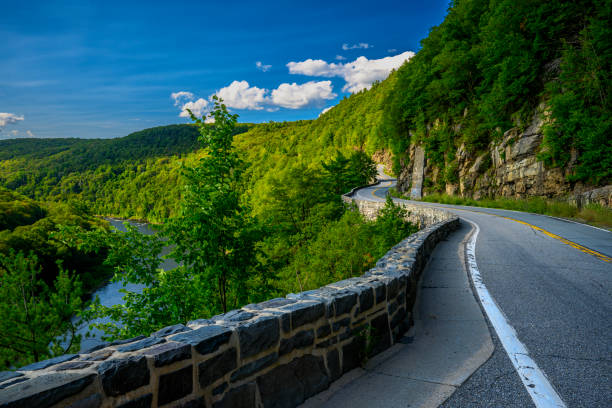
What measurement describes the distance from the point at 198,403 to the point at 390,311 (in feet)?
8.03

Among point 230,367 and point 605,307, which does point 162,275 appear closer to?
point 230,367

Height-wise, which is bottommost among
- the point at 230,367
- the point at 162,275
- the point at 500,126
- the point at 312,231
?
the point at 312,231

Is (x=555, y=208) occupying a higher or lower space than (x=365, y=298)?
lower

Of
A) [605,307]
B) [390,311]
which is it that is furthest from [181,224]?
[605,307]

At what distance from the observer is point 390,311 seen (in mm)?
3818

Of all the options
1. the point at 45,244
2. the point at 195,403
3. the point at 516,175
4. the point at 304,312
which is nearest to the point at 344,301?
the point at 304,312

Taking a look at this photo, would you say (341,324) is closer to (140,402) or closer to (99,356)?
(140,402)

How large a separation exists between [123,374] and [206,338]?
1.69ft

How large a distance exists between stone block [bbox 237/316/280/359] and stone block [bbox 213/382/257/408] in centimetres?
23

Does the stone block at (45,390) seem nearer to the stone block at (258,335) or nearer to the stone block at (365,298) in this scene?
the stone block at (258,335)

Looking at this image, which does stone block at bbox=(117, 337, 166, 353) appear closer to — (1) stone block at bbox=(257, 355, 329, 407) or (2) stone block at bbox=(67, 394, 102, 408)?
(2) stone block at bbox=(67, 394, 102, 408)

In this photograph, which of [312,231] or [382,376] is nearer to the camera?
[382,376]

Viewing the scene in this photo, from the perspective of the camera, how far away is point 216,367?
7.18ft

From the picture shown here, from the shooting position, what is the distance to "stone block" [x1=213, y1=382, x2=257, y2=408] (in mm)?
2234
